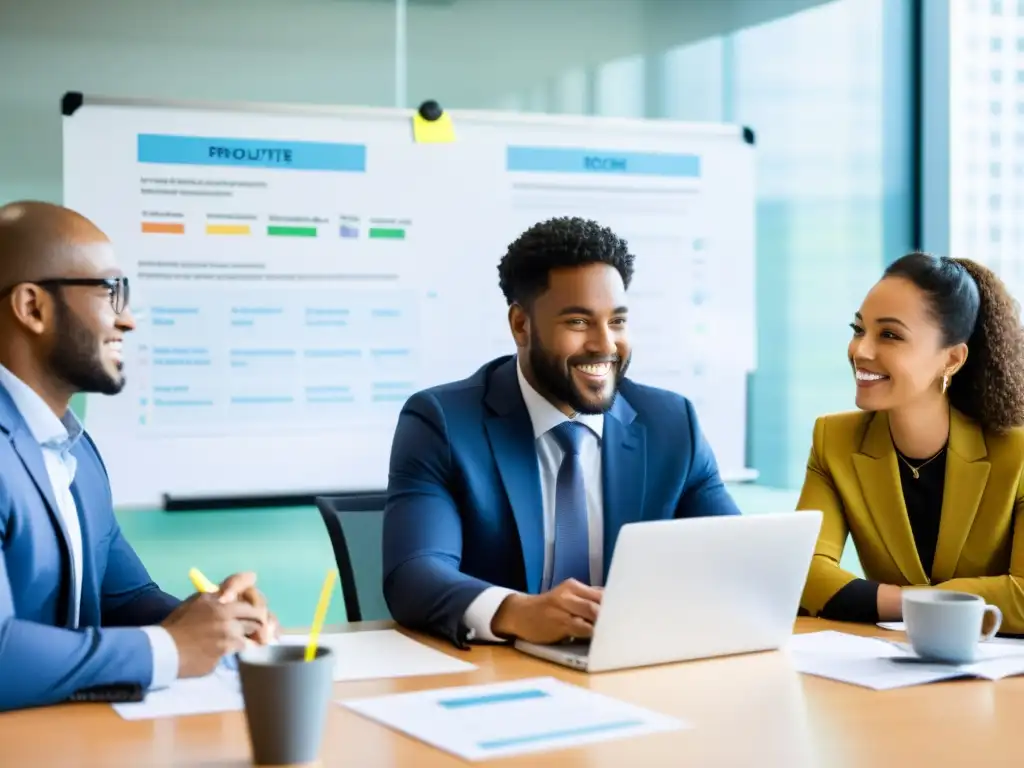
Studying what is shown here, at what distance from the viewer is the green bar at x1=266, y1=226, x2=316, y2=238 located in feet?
11.2

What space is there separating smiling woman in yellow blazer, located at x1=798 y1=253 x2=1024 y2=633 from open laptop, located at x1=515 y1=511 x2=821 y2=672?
1.40 ft

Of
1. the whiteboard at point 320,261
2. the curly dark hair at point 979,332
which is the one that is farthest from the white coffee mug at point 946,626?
the whiteboard at point 320,261

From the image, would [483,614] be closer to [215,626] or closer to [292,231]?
[215,626]

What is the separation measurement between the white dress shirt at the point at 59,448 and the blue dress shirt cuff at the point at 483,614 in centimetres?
56

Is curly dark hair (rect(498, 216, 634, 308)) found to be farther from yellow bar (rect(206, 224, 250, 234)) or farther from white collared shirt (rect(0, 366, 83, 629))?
yellow bar (rect(206, 224, 250, 234))

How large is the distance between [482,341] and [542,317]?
4.75 ft

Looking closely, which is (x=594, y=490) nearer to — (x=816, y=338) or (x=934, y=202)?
(x=816, y=338)

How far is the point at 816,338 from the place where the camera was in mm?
4223

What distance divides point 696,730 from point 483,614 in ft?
1.61

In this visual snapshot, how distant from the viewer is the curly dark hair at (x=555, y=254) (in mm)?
2176

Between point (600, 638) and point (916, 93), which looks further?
point (916, 93)

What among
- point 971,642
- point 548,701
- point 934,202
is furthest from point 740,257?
point 548,701

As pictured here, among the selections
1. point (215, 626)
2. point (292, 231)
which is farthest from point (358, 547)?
point (292, 231)

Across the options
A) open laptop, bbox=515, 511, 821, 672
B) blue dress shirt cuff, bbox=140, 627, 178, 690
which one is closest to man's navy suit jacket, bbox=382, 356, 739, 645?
open laptop, bbox=515, 511, 821, 672
